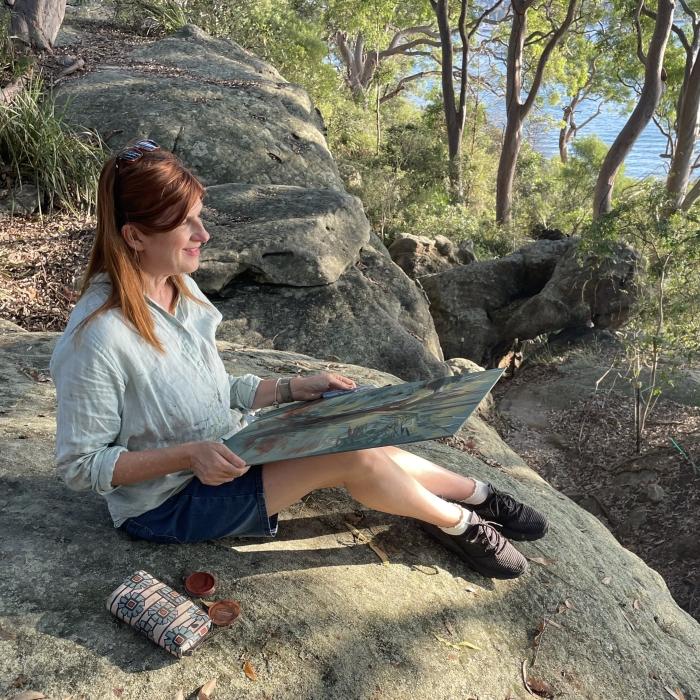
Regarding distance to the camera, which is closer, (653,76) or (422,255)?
(422,255)

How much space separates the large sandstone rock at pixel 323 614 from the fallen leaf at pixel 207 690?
2 centimetres

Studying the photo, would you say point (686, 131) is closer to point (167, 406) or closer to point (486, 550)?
point (486, 550)

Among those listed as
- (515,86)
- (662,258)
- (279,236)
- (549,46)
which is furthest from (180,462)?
(549,46)

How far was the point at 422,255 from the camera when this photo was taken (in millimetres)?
11625

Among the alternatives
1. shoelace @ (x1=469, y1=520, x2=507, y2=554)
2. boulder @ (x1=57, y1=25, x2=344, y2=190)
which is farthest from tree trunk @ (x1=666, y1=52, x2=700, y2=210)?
shoelace @ (x1=469, y1=520, x2=507, y2=554)

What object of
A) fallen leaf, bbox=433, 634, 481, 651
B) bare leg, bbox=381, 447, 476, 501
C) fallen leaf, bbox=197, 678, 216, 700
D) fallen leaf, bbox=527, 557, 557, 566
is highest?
bare leg, bbox=381, 447, 476, 501

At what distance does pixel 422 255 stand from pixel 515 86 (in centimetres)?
617

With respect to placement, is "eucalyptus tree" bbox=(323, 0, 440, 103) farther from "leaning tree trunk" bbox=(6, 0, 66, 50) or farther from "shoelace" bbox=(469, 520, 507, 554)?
"shoelace" bbox=(469, 520, 507, 554)

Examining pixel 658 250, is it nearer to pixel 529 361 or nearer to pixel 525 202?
pixel 529 361

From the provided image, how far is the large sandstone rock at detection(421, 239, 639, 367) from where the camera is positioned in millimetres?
9695

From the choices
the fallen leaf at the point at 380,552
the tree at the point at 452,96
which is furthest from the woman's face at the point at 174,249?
the tree at the point at 452,96

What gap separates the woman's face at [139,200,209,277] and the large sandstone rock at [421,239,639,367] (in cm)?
791

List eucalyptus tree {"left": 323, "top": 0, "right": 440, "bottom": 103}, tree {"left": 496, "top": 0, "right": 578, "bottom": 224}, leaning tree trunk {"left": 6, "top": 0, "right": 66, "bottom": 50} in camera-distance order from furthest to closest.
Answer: eucalyptus tree {"left": 323, "top": 0, "right": 440, "bottom": 103}
tree {"left": 496, "top": 0, "right": 578, "bottom": 224}
leaning tree trunk {"left": 6, "top": 0, "right": 66, "bottom": 50}

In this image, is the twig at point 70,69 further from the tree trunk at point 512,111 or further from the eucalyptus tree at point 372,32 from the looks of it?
the eucalyptus tree at point 372,32
